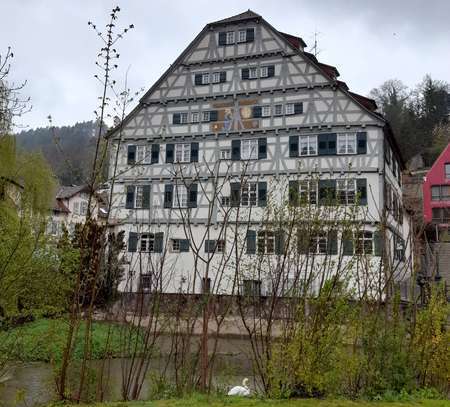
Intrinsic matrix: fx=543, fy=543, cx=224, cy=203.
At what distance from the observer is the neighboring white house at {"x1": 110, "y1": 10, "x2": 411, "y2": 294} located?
28.1 m

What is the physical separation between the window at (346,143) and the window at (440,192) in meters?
20.3

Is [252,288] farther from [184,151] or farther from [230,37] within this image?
[230,37]

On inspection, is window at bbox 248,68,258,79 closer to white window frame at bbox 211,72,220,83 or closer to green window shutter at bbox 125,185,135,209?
white window frame at bbox 211,72,220,83

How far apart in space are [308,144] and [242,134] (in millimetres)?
3759

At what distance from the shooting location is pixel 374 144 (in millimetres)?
27797

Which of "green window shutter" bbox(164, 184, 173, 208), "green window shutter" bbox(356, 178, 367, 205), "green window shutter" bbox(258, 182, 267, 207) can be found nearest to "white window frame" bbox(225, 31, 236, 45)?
"green window shutter" bbox(258, 182, 267, 207)

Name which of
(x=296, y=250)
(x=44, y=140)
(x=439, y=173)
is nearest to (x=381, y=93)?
(x=439, y=173)

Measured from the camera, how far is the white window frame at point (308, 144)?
2858cm

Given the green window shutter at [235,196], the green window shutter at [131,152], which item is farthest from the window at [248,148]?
the green window shutter at [131,152]

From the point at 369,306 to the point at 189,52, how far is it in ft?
82.2

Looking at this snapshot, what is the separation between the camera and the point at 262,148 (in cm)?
2958

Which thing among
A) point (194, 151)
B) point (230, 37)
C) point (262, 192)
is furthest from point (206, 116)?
point (262, 192)

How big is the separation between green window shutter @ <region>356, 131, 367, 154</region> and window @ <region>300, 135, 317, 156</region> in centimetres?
220

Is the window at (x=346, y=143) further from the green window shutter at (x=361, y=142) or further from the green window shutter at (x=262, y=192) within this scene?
the green window shutter at (x=262, y=192)
